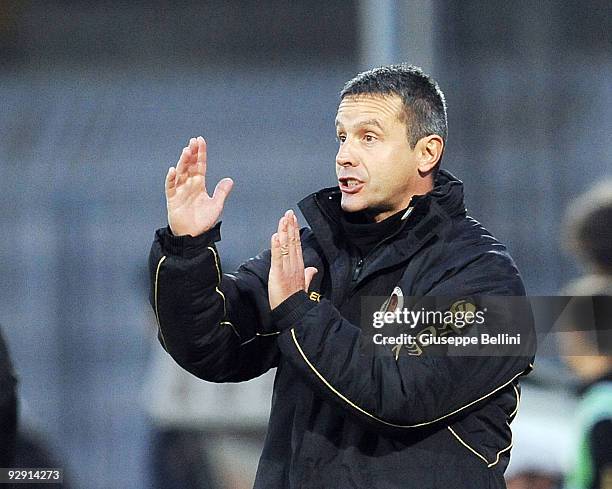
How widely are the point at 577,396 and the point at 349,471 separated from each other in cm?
128

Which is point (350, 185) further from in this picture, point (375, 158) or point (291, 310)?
point (291, 310)

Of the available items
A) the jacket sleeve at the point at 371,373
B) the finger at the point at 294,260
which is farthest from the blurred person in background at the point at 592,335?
the finger at the point at 294,260

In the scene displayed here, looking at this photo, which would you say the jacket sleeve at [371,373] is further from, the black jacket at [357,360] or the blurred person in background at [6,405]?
the blurred person in background at [6,405]

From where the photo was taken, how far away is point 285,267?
1.85 m

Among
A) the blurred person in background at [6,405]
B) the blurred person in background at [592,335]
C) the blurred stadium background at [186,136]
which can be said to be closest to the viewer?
the blurred person in background at [6,405]

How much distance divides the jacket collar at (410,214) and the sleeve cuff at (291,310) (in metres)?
0.19

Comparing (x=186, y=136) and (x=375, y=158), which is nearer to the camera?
(x=375, y=158)

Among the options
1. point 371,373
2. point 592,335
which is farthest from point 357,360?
point 592,335

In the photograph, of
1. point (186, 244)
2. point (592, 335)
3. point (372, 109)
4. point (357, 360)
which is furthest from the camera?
point (592, 335)

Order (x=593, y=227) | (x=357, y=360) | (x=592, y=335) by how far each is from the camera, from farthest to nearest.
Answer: (x=593, y=227), (x=592, y=335), (x=357, y=360)

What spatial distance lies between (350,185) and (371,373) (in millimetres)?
347

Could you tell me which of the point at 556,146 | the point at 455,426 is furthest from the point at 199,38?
the point at 455,426

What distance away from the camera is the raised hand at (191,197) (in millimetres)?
1918

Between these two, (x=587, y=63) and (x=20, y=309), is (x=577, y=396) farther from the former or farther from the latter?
(x=20, y=309)
